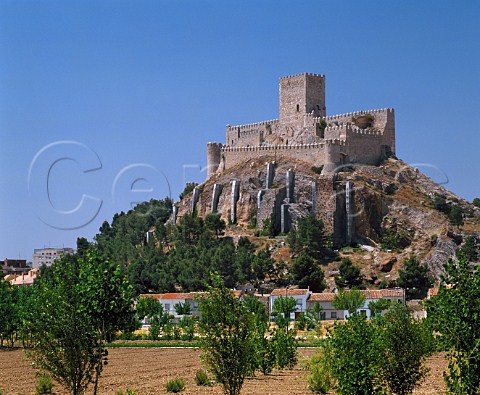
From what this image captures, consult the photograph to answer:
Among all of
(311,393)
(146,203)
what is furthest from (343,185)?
(311,393)

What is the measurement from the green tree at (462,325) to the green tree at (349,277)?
52.7 m

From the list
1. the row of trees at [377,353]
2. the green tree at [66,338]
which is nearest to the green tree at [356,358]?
the row of trees at [377,353]

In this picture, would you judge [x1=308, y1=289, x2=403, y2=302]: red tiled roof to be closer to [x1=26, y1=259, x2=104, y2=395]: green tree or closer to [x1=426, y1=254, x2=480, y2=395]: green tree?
[x1=26, y1=259, x2=104, y2=395]: green tree

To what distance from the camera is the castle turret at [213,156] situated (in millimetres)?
92375

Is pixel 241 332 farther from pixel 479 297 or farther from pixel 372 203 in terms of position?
pixel 372 203

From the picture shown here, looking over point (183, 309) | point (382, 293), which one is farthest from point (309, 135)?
point (183, 309)

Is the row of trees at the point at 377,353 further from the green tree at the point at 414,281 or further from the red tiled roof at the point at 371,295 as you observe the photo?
the green tree at the point at 414,281

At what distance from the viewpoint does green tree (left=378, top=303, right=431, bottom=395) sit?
73.9 feet

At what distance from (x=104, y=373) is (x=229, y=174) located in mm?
55620

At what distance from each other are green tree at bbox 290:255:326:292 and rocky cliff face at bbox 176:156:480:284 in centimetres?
154

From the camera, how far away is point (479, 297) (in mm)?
17297

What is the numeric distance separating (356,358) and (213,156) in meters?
73.1

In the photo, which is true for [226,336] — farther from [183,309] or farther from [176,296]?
[176,296]

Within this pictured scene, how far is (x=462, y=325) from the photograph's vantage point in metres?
17.2
